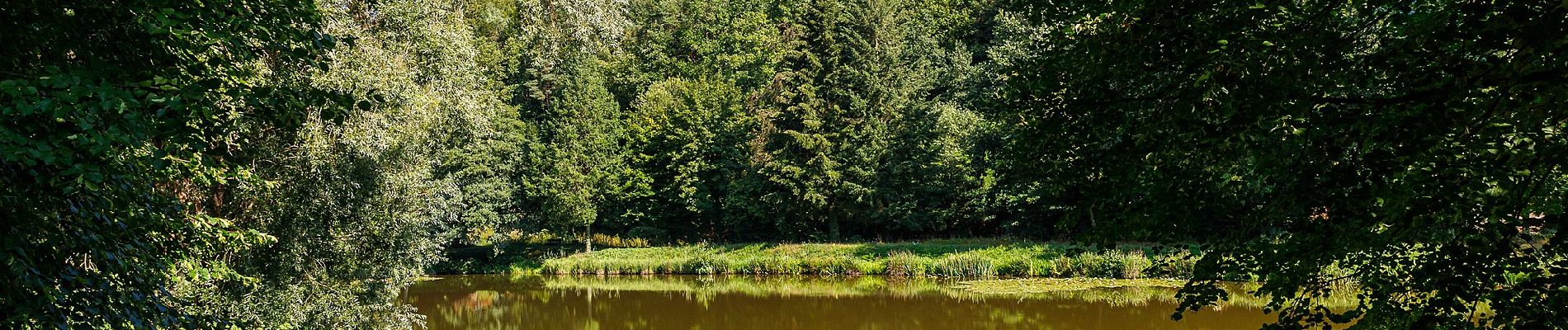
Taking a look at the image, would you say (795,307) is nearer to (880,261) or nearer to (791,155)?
(880,261)

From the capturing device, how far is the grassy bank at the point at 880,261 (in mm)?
26875

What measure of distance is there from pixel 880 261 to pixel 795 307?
750 centimetres

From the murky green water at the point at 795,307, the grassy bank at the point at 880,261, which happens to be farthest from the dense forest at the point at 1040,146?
the grassy bank at the point at 880,261

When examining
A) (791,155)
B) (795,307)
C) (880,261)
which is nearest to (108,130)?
(795,307)

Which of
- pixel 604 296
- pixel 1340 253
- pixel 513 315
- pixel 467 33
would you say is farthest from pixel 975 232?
pixel 1340 253

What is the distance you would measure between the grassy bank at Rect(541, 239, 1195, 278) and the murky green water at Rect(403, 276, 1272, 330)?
0.82 metres

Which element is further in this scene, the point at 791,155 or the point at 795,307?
the point at 791,155

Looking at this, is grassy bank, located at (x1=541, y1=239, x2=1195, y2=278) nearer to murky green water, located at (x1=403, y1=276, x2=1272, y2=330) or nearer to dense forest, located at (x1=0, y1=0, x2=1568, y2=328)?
murky green water, located at (x1=403, y1=276, x2=1272, y2=330)

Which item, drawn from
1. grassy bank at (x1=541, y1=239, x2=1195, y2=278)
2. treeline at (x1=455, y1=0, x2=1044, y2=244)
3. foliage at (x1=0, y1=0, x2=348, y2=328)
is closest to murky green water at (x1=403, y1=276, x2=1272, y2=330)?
grassy bank at (x1=541, y1=239, x2=1195, y2=278)

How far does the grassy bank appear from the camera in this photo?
88.2 ft

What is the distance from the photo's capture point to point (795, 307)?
25.3m

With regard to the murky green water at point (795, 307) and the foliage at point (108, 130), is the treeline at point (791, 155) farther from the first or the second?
the foliage at point (108, 130)

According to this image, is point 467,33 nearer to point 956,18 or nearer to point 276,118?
point 276,118

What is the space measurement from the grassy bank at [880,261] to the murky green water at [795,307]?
2.70ft
